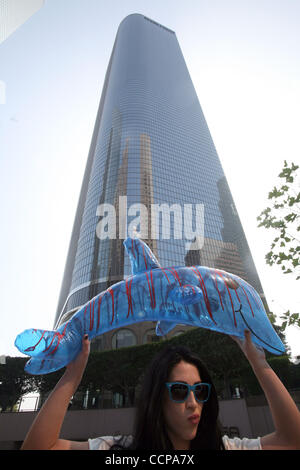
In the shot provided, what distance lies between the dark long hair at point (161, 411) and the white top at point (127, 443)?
0.10 metres

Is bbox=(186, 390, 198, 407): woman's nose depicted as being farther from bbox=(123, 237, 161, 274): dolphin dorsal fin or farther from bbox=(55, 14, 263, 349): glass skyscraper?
bbox=(55, 14, 263, 349): glass skyscraper

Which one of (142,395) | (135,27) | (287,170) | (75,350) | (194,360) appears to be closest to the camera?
(142,395)

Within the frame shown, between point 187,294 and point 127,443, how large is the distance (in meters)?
1.81

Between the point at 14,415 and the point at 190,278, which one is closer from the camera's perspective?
the point at 190,278

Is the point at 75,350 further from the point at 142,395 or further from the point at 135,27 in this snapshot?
the point at 135,27

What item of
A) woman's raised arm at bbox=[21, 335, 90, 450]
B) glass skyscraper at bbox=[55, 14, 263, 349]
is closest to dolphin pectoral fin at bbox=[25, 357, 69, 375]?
woman's raised arm at bbox=[21, 335, 90, 450]

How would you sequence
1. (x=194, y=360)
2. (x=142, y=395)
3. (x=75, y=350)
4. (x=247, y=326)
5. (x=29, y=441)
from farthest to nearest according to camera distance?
(x=247, y=326) < (x=75, y=350) < (x=194, y=360) < (x=142, y=395) < (x=29, y=441)

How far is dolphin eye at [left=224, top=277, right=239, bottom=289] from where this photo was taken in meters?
3.46

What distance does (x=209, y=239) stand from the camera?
62.4 meters

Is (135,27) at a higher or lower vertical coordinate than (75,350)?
higher

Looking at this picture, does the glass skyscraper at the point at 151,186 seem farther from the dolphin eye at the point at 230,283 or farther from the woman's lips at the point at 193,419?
the woman's lips at the point at 193,419

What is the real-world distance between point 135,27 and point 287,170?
432 feet

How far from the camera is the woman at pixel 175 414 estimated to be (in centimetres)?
156
